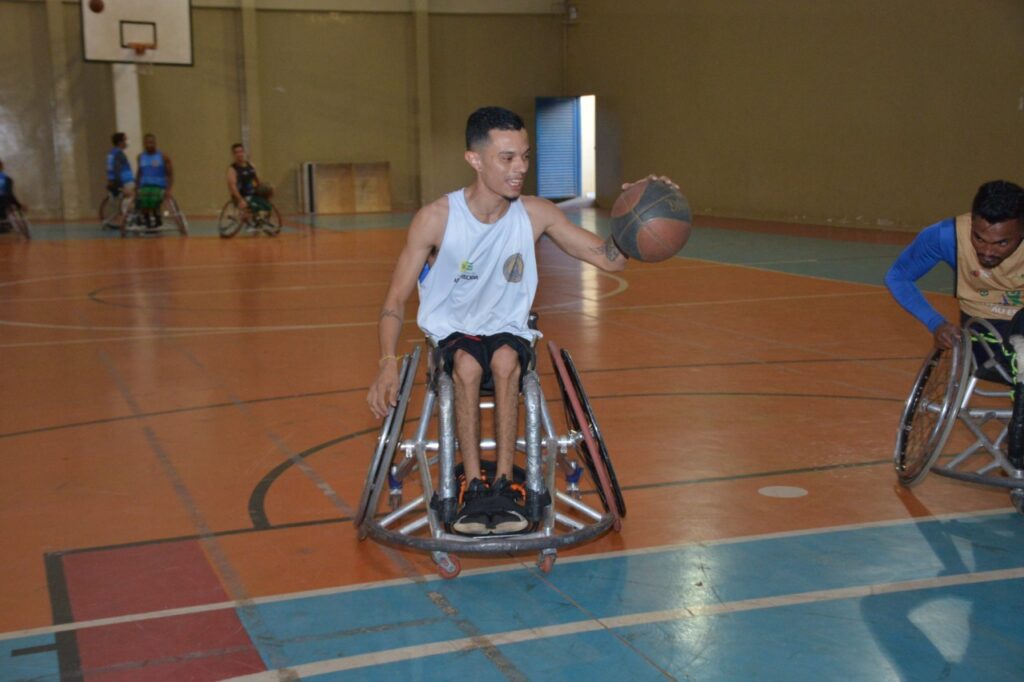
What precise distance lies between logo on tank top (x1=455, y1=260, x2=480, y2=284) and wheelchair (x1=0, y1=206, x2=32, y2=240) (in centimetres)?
1296

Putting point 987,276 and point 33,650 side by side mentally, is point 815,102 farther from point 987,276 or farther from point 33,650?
point 33,650

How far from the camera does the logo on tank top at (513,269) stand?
3.48 metres

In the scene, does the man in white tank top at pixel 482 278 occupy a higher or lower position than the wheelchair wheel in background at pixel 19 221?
higher

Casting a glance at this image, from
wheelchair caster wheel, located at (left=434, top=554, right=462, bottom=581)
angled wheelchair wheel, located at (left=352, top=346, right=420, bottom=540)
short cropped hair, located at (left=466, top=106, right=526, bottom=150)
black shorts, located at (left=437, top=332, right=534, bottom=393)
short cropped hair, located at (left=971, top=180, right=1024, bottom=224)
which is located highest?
short cropped hair, located at (left=466, top=106, right=526, bottom=150)

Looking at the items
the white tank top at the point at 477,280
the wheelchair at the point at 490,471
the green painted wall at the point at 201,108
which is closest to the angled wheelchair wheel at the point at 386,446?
the wheelchair at the point at 490,471

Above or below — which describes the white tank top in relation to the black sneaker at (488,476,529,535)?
above

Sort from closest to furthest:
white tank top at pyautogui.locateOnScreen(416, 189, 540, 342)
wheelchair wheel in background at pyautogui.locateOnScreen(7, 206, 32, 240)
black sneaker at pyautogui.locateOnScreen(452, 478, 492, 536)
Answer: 1. black sneaker at pyautogui.locateOnScreen(452, 478, 492, 536)
2. white tank top at pyautogui.locateOnScreen(416, 189, 540, 342)
3. wheelchair wheel in background at pyautogui.locateOnScreen(7, 206, 32, 240)

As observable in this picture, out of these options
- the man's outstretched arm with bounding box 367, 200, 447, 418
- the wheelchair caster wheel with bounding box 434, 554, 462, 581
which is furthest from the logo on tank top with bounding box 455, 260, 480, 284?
the wheelchair caster wheel with bounding box 434, 554, 462, 581

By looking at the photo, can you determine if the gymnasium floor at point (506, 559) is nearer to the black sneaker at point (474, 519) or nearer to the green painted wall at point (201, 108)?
the black sneaker at point (474, 519)

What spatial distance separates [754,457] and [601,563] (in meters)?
1.33

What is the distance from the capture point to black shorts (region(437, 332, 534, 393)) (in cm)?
328

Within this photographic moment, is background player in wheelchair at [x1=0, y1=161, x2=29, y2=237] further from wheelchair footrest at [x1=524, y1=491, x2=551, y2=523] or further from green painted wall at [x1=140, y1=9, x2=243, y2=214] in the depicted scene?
wheelchair footrest at [x1=524, y1=491, x2=551, y2=523]

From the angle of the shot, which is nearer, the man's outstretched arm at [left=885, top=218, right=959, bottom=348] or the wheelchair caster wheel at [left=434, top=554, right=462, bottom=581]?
the wheelchair caster wheel at [left=434, top=554, right=462, bottom=581]

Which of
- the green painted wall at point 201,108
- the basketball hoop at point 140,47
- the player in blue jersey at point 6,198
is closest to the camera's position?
the player in blue jersey at point 6,198
